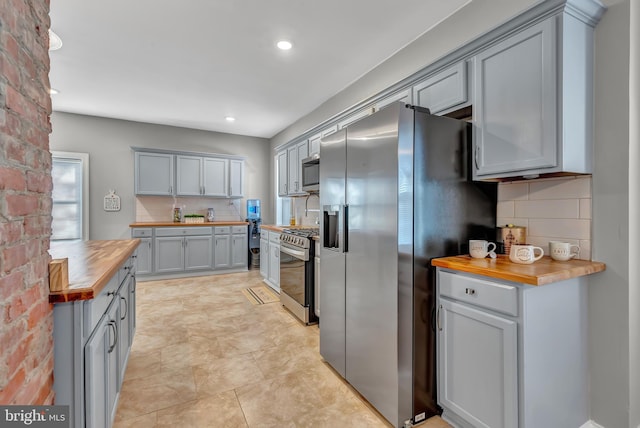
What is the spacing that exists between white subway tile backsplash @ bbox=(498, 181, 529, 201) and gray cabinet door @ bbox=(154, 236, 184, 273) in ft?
15.8

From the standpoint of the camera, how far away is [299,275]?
3.31m

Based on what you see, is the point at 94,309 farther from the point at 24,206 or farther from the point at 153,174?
the point at 153,174

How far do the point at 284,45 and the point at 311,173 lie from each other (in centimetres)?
150

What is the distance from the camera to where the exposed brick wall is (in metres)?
0.88

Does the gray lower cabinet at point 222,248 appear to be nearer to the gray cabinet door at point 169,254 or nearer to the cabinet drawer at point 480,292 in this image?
the gray cabinet door at point 169,254

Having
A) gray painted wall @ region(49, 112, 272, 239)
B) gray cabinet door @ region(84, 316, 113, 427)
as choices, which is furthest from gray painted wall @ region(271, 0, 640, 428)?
gray painted wall @ region(49, 112, 272, 239)

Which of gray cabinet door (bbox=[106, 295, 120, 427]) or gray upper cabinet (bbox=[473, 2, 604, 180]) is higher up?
gray upper cabinet (bbox=[473, 2, 604, 180])

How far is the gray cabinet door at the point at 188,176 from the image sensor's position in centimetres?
546

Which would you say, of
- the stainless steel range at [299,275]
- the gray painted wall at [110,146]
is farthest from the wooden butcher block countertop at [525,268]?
the gray painted wall at [110,146]

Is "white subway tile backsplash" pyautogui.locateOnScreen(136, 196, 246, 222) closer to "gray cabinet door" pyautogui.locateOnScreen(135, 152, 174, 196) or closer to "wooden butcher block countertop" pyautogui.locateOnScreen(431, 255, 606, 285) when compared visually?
"gray cabinet door" pyautogui.locateOnScreen(135, 152, 174, 196)

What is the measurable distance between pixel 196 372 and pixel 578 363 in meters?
2.45

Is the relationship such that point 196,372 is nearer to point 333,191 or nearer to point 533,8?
point 333,191

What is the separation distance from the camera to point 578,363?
161 centimetres

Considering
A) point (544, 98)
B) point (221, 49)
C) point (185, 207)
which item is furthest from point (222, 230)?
point (544, 98)
